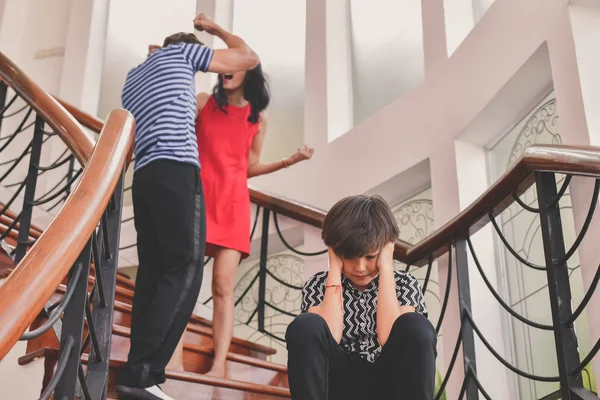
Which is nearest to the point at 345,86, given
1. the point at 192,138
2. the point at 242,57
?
the point at 242,57

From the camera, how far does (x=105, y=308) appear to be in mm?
2047

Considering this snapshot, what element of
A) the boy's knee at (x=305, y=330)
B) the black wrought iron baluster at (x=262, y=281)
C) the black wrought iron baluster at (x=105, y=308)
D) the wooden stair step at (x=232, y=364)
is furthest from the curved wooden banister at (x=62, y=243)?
the black wrought iron baluster at (x=262, y=281)

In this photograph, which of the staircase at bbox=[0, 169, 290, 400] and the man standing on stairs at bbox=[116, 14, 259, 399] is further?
the staircase at bbox=[0, 169, 290, 400]

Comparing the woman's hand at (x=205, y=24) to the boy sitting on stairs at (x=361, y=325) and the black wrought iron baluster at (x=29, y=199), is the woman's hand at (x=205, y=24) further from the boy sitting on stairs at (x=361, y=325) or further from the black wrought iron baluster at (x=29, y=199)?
the boy sitting on stairs at (x=361, y=325)

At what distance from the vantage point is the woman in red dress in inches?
116

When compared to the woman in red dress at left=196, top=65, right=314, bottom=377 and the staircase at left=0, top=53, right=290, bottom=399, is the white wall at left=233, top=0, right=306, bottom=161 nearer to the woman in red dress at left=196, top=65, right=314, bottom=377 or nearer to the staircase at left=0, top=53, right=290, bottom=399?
the staircase at left=0, top=53, right=290, bottom=399

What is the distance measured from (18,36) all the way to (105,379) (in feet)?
16.0

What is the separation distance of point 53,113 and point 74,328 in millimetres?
1235

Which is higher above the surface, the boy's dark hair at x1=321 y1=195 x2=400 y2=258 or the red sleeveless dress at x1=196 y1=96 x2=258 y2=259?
the red sleeveless dress at x1=196 y1=96 x2=258 y2=259

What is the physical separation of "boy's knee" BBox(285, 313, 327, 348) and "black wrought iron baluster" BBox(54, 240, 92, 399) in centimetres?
47

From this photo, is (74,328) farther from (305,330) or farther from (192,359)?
(192,359)

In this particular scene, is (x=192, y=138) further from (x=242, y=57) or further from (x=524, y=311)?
(x=524, y=311)

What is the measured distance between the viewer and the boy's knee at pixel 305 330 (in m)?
1.79

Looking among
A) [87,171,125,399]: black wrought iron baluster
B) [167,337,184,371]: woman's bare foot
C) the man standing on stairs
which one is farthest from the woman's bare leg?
[87,171,125,399]: black wrought iron baluster
